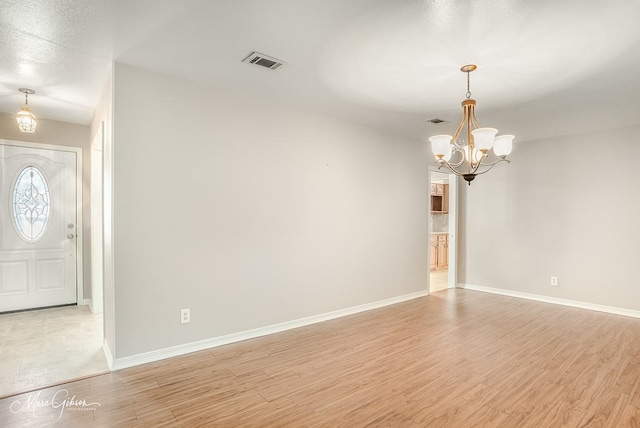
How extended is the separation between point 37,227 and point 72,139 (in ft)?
4.16

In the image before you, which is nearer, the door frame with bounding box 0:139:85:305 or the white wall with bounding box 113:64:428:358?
the white wall with bounding box 113:64:428:358

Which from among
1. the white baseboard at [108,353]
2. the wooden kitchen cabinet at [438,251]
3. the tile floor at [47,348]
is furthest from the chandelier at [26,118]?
the wooden kitchen cabinet at [438,251]

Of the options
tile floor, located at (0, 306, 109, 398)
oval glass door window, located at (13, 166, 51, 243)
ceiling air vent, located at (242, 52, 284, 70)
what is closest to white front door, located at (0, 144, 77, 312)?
oval glass door window, located at (13, 166, 51, 243)

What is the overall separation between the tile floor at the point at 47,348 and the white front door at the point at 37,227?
12.9 inches

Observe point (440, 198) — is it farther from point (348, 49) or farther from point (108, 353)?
point (108, 353)

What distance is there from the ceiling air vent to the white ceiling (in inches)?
2.8

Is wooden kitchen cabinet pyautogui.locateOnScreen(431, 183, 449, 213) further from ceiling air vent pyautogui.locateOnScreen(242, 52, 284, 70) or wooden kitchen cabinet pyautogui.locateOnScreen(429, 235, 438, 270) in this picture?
ceiling air vent pyautogui.locateOnScreen(242, 52, 284, 70)

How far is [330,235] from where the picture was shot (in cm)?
424

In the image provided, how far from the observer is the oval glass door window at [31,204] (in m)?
4.32

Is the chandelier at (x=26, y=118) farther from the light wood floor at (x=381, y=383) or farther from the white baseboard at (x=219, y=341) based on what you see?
the light wood floor at (x=381, y=383)

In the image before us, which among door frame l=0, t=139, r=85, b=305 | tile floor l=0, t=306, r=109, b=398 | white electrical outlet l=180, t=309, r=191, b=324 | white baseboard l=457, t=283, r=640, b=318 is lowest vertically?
white baseboard l=457, t=283, r=640, b=318

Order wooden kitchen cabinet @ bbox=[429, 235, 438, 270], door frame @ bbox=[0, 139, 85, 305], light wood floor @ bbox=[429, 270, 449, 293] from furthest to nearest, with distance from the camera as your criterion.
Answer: wooden kitchen cabinet @ bbox=[429, 235, 438, 270], light wood floor @ bbox=[429, 270, 449, 293], door frame @ bbox=[0, 139, 85, 305]

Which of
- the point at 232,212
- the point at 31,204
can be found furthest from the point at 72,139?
the point at 232,212

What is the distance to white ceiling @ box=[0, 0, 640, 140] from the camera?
2.05m
